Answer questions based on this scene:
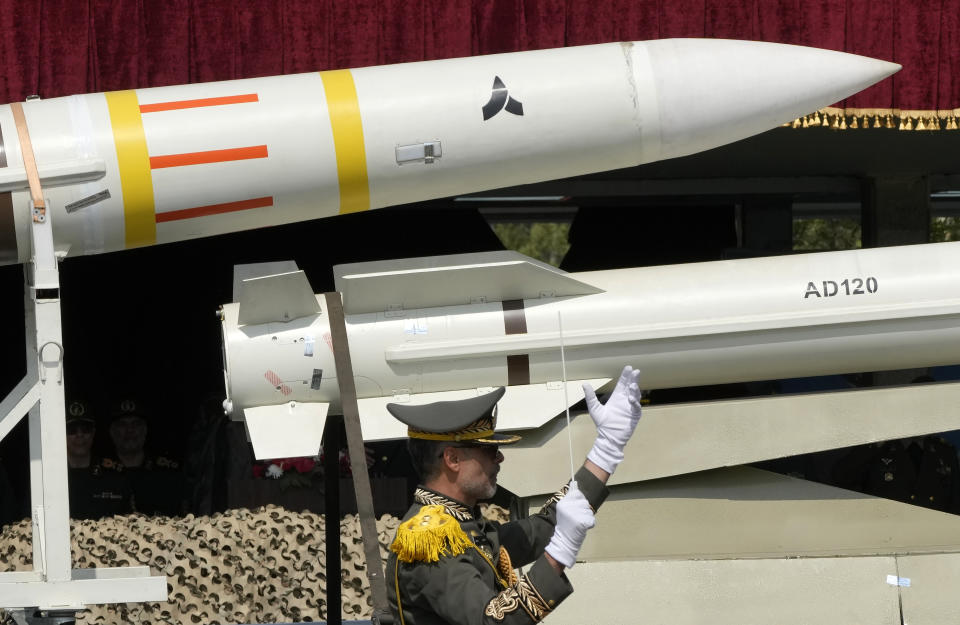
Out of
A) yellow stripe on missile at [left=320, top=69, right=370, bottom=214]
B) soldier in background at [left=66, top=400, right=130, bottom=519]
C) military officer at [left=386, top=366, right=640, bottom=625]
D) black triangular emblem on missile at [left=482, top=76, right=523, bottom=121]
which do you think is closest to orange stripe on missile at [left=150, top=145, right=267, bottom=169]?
yellow stripe on missile at [left=320, top=69, right=370, bottom=214]

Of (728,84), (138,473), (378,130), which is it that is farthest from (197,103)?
(138,473)

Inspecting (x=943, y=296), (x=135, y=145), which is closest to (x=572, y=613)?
(x=943, y=296)

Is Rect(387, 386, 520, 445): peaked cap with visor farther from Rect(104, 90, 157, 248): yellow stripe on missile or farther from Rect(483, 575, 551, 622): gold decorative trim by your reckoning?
Rect(104, 90, 157, 248): yellow stripe on missile

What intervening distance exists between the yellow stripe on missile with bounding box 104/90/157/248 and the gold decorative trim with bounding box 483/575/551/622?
246cm

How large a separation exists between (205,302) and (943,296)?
6.53 metres

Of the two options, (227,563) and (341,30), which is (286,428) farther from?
(341,30)

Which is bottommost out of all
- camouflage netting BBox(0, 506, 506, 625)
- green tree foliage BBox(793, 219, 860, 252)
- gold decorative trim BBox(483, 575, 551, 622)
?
camouflage netting BBox(0, 506, 506, 625)

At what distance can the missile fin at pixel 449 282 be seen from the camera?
490 centimetres

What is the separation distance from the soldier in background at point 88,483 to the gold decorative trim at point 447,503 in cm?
433

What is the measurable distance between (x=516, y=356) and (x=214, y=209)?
141cm

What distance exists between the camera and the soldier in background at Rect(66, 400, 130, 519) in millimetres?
7062

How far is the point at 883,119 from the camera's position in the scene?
649 centimetres

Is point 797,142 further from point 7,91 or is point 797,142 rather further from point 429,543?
point 429,543

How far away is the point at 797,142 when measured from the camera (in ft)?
24.9
